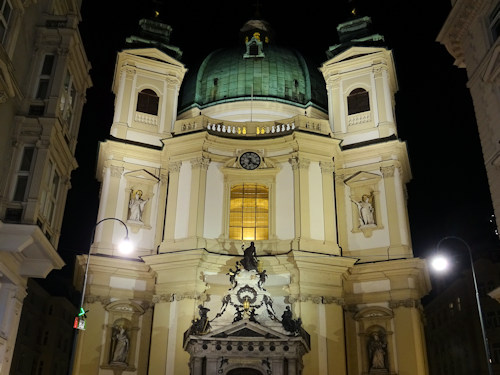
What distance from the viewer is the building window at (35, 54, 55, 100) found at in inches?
672

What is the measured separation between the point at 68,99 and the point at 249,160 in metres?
12.3

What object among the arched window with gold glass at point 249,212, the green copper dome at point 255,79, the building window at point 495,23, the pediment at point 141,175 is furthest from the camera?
the green copper dome at point 255,79

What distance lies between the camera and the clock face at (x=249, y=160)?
2927 centimetres

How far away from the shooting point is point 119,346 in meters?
25.2

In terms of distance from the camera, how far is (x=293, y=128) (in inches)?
1184

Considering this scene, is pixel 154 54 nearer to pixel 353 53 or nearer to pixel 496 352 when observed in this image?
pixel 353 53

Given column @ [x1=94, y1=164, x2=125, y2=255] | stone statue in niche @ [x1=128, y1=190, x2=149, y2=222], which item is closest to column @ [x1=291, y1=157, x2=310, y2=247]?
stone statue in niche @ [x1=128, y1=190, x2=149, y2=222]

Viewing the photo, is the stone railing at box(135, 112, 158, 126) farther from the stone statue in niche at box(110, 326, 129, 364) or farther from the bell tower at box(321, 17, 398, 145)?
the stone statue in niche at box(110, 326, 129, 364)

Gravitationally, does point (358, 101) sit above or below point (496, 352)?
above

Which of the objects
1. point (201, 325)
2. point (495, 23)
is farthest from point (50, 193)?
point (495, 23)

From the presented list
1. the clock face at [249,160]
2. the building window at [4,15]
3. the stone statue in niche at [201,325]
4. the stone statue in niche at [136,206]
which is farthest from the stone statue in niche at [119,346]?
the building window at [4,15]

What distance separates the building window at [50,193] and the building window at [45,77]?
6.94 feet

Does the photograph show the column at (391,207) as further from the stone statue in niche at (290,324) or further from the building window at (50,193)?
the building window at (50,193)

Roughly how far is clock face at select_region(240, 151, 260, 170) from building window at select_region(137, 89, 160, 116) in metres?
6.52
